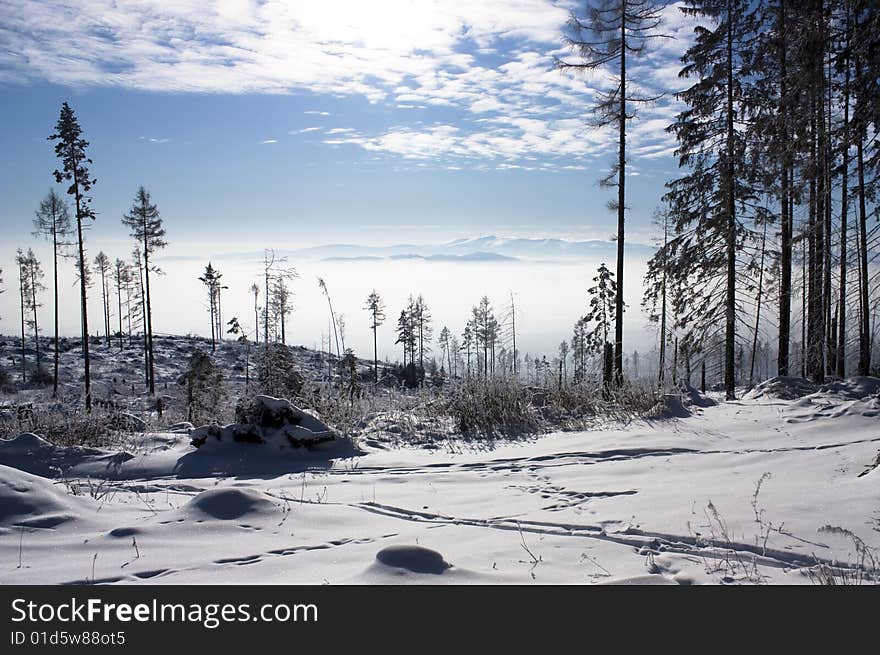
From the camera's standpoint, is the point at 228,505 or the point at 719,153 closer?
the point at 228,505

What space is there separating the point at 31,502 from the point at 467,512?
3.48m

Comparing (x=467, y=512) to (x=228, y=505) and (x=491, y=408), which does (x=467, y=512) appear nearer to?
(x=228, y=505)

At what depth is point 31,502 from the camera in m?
4.00

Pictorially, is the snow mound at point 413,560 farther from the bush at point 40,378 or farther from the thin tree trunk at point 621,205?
the bush at point 40,378

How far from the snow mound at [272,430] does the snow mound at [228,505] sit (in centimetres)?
323

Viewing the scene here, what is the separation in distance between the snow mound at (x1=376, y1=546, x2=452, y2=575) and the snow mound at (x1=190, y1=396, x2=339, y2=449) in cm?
491

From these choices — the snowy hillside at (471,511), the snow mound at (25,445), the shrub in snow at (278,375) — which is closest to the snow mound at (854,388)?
the snowy hillside at (471,511)

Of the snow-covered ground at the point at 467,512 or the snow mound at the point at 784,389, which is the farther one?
the snow mound at the point at 784,389

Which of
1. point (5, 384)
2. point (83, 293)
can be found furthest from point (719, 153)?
point (5, 384)

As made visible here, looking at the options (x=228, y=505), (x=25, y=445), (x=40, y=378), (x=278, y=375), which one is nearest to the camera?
(x=228, y=505)

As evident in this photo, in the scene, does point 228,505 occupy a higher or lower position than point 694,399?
higher

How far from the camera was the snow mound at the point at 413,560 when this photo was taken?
3029 mm
